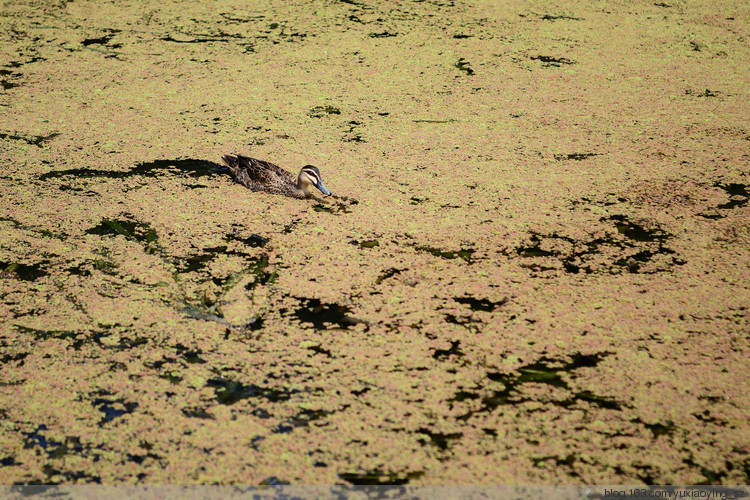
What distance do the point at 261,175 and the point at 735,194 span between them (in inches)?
63.4

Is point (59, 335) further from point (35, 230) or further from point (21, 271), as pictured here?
point (35, 230)

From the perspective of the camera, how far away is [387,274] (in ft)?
6.57

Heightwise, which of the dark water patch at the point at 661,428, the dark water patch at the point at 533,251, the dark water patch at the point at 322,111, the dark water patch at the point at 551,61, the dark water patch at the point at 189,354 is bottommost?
the dark water patch at the point at 661,428

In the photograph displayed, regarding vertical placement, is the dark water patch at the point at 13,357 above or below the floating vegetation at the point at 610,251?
below

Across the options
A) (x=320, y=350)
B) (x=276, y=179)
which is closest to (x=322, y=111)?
(x=276, y=179)

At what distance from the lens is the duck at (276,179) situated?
2.40 metres

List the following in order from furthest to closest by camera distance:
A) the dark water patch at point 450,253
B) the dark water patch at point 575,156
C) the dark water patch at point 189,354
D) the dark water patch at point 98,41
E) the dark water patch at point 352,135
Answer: the dark water patch at point 98,41 < the dark water patch at point 352,135 < the dark water patch at point 575,156 < the dark water patch at point 450,253 < the dark water patch at point 189,354

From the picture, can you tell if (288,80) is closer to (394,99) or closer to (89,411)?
(394,99)

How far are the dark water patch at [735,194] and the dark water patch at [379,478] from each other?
157cm

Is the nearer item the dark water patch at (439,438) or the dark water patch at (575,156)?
the dark water patch at (439,438)

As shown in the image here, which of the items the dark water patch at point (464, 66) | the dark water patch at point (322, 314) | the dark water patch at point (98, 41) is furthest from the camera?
the dark water patch at point (98, 41)

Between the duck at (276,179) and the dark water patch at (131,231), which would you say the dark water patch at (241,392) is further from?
the duck at (276,179)

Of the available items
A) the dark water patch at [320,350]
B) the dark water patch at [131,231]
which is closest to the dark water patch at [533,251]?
the dark water patch at [320,350]

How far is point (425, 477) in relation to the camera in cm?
136
